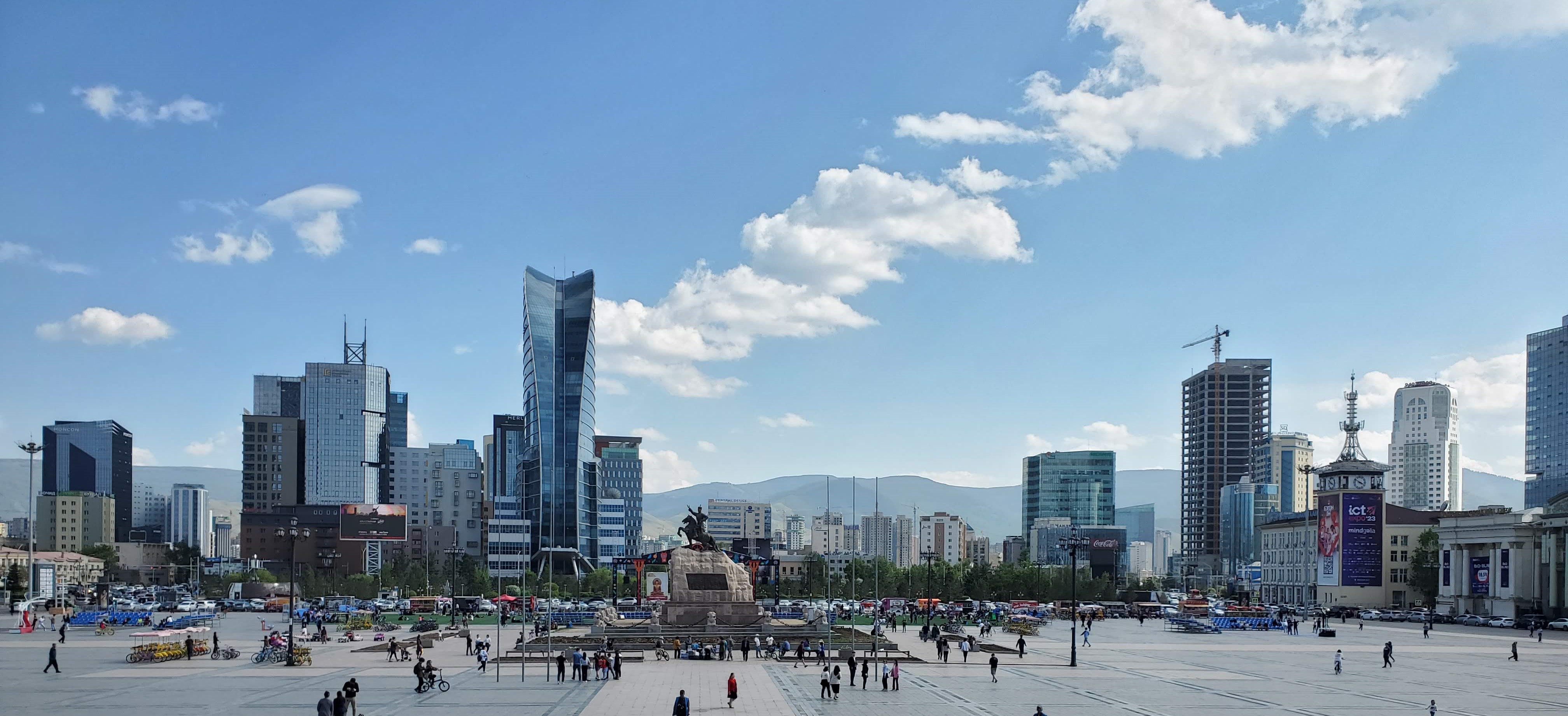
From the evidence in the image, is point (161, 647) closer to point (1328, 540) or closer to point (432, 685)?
point (432, 685)

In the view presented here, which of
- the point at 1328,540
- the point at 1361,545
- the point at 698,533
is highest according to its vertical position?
the point at 698,533

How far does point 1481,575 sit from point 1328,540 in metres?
16.9

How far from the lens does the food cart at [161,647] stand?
54062mm

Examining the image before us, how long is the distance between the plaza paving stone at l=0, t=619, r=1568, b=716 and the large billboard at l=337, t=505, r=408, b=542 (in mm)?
123075

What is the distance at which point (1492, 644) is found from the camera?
7656 cm

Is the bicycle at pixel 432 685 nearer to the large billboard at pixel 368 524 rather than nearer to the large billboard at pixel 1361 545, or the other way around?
the large billboard at pixel 1361 545

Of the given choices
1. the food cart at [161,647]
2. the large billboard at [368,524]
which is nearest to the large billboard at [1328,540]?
the food cart at [161,647]

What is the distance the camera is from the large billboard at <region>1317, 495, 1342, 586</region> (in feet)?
411

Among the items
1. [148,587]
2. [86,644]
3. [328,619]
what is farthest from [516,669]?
[148,587]

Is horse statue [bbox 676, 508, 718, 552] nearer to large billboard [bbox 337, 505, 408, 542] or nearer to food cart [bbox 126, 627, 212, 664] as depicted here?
food cart [bbox 126, 627, 212, 664]

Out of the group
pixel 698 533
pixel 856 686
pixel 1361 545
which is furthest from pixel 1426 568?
pixel 856 686

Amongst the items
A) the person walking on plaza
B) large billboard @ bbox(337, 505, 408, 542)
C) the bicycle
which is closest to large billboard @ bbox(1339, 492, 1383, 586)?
the bicycle

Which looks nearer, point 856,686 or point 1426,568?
point 856,686

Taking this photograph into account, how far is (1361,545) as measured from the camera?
12519cm
